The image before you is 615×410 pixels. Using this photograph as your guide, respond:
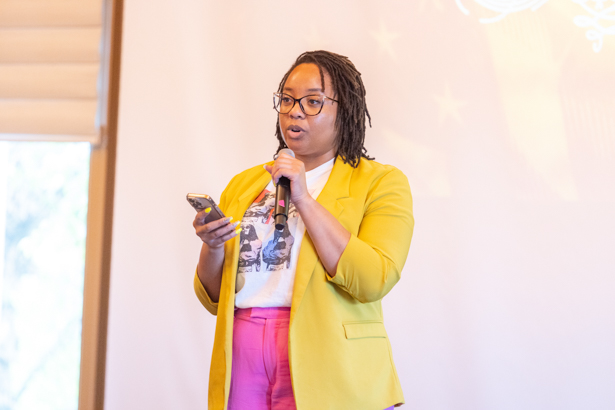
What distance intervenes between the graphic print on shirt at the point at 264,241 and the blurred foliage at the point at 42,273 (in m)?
1.51

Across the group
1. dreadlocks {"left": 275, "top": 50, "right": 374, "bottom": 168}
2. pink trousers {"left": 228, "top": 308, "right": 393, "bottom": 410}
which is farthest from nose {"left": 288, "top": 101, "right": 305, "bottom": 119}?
pink trousers {"left": 228, "top": 308, "right": 393, "bottom": 410}

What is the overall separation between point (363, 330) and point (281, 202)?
340 millimetres

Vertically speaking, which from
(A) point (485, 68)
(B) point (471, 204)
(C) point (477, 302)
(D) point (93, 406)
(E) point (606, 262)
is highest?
(A) point (485, 68)

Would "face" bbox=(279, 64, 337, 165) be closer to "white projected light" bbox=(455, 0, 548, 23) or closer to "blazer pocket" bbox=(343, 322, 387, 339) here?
"blazer pocket" bbox=(343, 322, 387, 339)

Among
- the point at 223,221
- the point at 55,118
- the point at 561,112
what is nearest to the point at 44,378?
the point at 55,118

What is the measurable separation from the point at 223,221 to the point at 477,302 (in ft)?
4.55

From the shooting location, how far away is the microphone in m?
1.15

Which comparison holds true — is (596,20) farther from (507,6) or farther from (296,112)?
(296,112)

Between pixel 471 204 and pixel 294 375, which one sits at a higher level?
pixel 471 204

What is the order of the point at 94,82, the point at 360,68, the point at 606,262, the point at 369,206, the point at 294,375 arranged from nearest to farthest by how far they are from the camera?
the point at 294,375 < the point at 369,206 < the point at 606,262 < the point at 360,68 < the point at 94,82

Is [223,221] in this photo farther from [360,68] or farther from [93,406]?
[93,406]

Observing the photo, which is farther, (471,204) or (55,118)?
(55,118)

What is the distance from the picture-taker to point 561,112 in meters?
2.27

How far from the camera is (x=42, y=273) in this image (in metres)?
2.54
